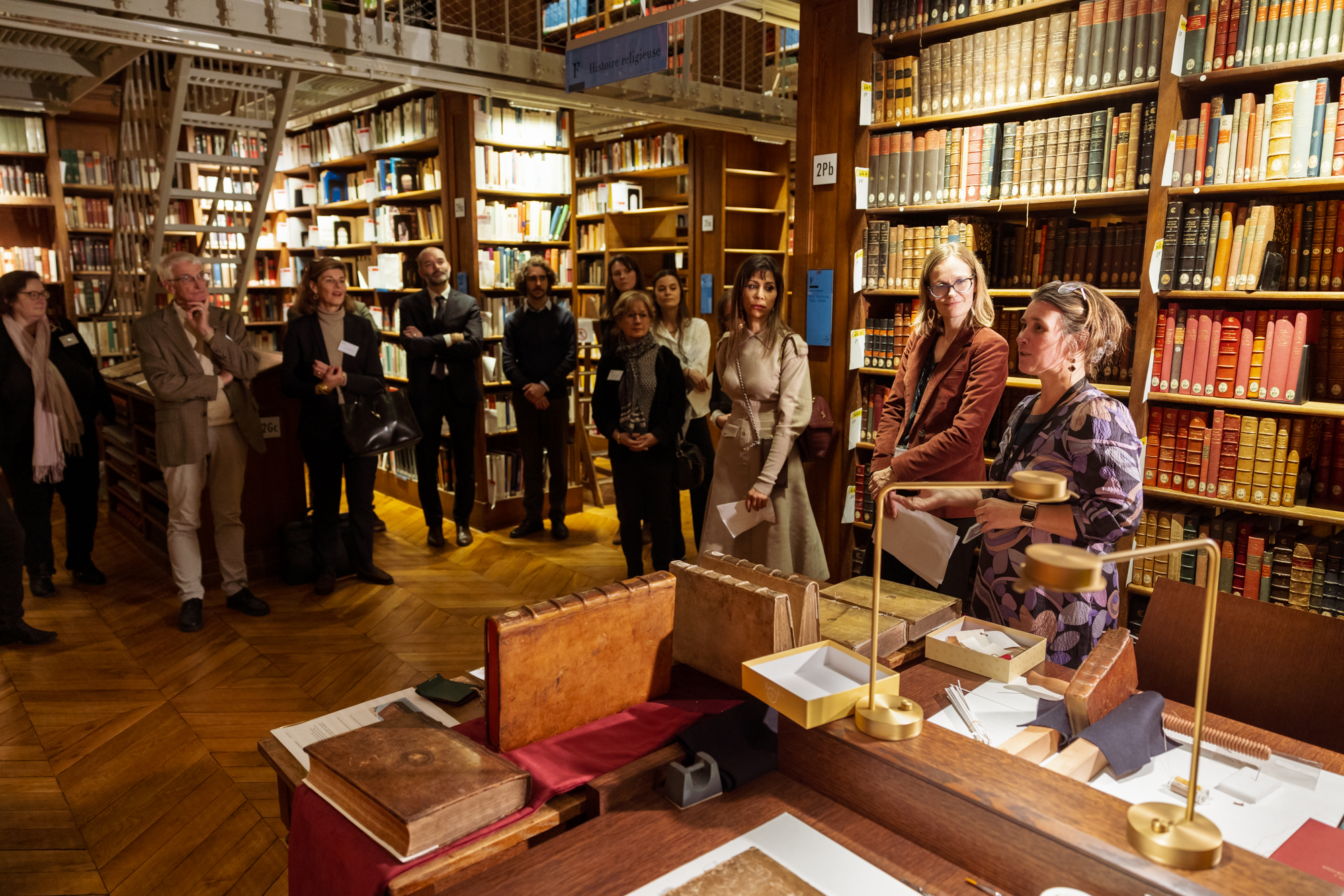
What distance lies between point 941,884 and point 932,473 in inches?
71.8

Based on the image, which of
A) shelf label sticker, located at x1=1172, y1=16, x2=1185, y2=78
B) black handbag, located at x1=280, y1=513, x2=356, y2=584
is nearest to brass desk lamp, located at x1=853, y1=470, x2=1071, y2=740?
shelf label sticker, located at x1=1172, y1=16, x2=1185, y2=78

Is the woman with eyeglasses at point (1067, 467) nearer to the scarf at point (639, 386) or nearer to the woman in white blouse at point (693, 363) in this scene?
the scarf at point (639, 386)

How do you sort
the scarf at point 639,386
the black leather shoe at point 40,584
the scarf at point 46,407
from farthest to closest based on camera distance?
the black leather shoe at point 40,584
the scarf at point 46,407
the scarf at point 639,386

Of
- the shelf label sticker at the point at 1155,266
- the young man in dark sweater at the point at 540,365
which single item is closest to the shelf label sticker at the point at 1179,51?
the shelf label sticker at the point at 1155,266

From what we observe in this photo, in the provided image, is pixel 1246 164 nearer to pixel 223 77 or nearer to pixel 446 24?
pixel 446 24

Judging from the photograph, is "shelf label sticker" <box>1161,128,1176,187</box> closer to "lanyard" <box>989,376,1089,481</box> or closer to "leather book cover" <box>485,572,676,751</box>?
"lanyard" <box>989,376,1089,481</box>

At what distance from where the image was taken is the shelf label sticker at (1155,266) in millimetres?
2879

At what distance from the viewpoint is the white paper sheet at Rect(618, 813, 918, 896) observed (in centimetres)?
106

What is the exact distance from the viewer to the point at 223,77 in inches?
189

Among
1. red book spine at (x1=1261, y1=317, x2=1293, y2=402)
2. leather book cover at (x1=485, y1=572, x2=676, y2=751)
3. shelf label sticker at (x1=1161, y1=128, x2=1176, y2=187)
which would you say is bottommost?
leather book cover at (x1=485, y1=572, x2=676, y2=751)

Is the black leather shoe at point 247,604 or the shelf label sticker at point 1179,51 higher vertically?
the shelf label sticker at point 1179,51

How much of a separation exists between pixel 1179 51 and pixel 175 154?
16.2ft

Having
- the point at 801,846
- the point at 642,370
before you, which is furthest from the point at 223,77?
the point at 801,846

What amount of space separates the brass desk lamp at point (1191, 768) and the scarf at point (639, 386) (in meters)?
2.96
